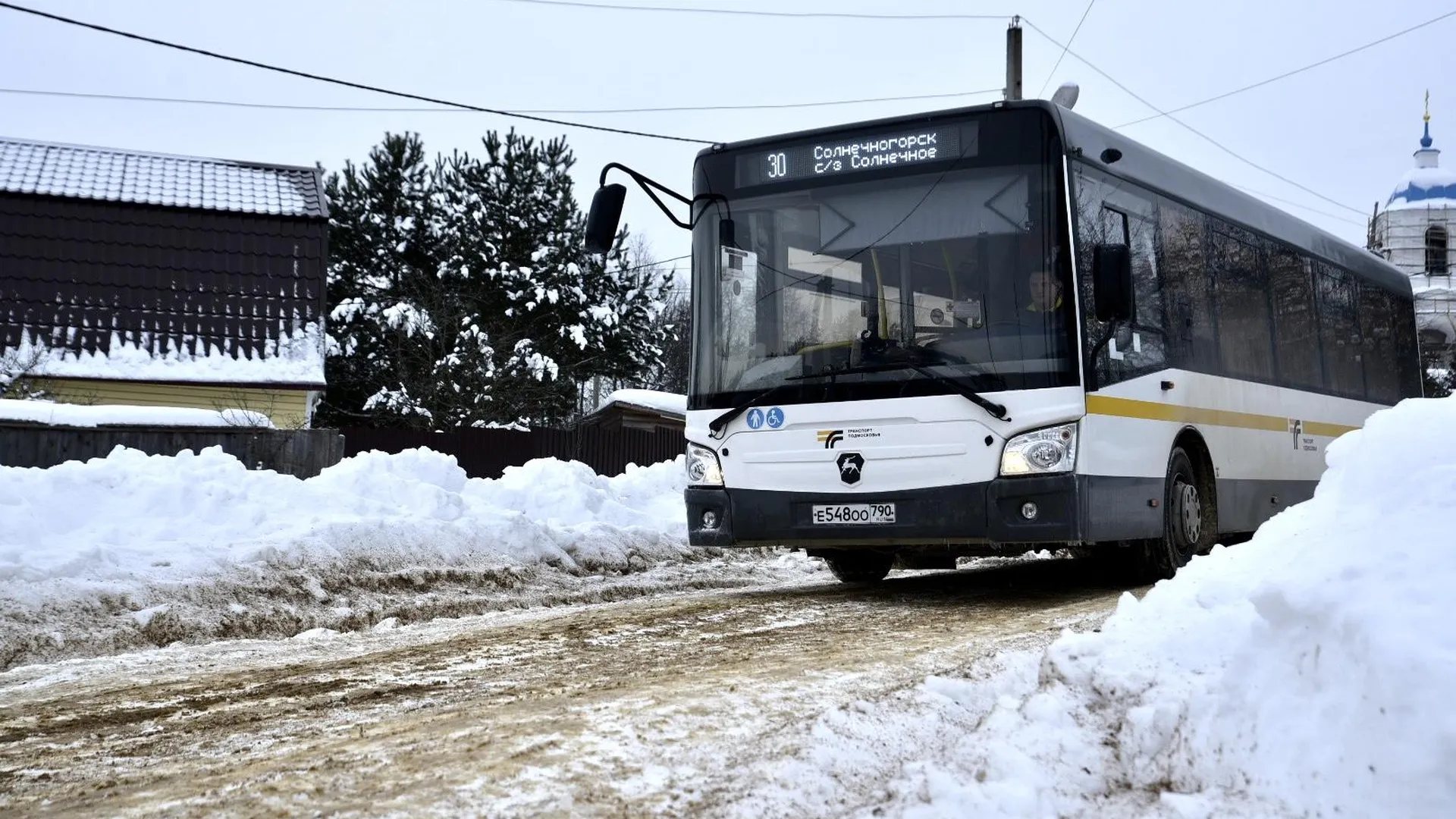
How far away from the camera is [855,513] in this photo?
8.96 metres

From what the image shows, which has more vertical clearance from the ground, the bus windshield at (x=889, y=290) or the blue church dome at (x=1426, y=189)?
the blue church dome at (x=1426, y=189)

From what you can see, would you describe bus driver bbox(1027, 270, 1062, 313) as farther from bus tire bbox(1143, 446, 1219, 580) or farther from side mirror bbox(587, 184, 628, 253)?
side mirror bbox(587, 184, 628, 253)

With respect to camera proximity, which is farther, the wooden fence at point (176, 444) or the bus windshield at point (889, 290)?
the wooden fence at point (176, 444)

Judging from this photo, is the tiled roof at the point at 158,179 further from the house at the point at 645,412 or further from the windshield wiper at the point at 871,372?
the windshield wiper at the point at 871,372

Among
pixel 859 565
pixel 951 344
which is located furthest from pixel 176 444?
pixel 951 344

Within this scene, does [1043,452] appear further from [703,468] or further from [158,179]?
[158,179]

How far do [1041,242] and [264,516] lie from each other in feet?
20.6

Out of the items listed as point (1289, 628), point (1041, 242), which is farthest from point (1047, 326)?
point (1289, 628)

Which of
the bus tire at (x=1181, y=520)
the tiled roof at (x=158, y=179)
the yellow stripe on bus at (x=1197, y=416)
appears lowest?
the bus tire at (x=1181, y=520)

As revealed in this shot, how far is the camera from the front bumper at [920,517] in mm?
8398

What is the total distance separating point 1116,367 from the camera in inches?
352

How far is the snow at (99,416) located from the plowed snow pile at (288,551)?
5724 mm

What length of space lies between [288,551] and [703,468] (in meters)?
3.14

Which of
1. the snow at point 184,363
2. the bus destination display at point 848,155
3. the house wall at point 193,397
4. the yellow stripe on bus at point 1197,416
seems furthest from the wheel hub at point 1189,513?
the snow at point 184,363
